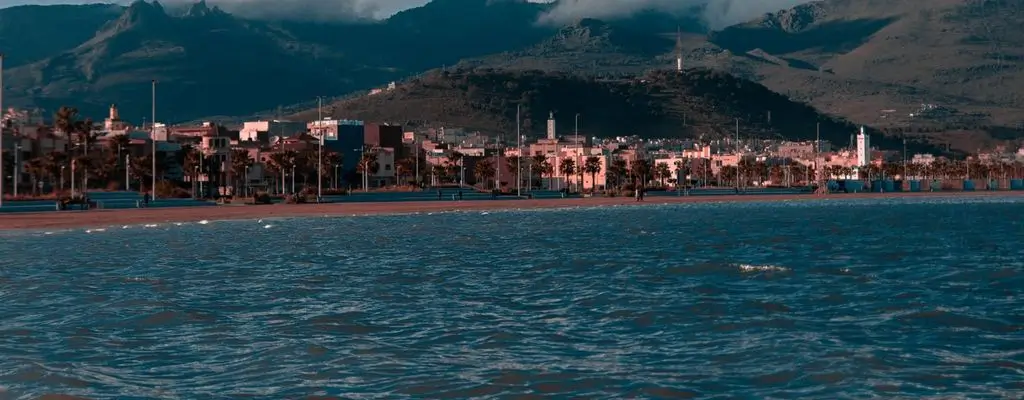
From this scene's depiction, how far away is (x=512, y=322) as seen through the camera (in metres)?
21.9

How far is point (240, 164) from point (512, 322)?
95.2 meters

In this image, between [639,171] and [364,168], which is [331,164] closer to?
[364,168]

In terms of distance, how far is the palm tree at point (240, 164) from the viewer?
4500 inches

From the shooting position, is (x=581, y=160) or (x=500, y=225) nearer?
(x=500, y=225)

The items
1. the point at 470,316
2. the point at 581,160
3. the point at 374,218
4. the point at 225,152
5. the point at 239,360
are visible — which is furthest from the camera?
the point at 581,160

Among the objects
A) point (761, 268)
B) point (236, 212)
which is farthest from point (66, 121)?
point (761, 268)

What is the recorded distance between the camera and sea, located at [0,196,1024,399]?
16.1 metres

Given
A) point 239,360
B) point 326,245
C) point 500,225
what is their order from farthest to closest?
point 500,225
point 326,245
point 239,360

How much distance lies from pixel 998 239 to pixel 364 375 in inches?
1583

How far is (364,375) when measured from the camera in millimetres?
16703

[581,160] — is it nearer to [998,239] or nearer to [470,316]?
[998,239]

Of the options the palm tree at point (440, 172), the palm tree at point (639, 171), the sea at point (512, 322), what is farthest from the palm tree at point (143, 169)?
the palm tree at point (639, 171)

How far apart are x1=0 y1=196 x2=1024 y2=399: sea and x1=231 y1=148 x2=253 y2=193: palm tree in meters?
70.0

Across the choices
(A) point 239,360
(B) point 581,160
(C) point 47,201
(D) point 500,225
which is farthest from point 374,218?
(B) point 581,160
